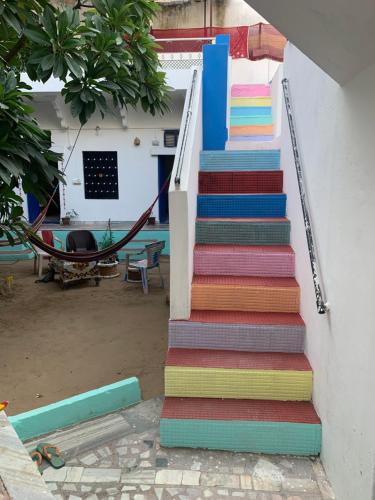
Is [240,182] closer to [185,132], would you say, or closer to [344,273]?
[185,132]

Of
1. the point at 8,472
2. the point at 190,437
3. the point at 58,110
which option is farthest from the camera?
the point at 58,110

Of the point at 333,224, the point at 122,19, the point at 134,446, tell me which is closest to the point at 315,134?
the point at 333,224

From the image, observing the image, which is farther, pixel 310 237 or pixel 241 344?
pixel 241 344

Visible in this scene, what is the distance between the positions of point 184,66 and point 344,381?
6787 millimetres

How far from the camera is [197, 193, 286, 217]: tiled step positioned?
3.43m

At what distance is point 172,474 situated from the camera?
6.64ft

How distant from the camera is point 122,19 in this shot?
274 cm

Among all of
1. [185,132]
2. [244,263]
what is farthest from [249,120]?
[244,263]

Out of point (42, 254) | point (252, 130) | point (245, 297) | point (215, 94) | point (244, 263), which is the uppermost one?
point (215, 94)

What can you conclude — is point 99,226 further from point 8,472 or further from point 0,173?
point 8,472

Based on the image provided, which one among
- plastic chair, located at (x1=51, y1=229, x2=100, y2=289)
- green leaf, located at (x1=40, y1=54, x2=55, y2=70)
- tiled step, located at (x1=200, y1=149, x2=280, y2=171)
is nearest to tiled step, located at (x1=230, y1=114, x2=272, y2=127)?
tiled step, located at (x1=200, y1=149, x2=280, y2=171)

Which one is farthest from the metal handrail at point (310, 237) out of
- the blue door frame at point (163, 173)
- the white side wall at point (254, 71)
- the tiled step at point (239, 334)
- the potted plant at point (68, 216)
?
the potted plant at point (68, 216)

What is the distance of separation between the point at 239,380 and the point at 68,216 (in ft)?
21.9

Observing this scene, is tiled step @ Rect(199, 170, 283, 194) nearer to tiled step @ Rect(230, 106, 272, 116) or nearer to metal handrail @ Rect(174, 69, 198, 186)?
metal handrail @ Rect(174, 69, 198, 186)
